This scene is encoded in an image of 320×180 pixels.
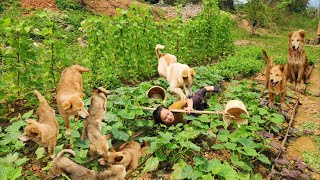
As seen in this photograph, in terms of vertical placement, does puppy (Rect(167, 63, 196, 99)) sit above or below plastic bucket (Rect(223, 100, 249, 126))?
above

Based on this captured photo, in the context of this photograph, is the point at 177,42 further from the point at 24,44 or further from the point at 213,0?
the point at 24,44

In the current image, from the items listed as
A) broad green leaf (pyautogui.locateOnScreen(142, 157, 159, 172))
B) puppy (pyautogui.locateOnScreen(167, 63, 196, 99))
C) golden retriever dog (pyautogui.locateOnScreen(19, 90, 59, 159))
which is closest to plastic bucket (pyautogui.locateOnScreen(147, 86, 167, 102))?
puppy (pyautogui.locateOnScreen(167, 63, 196, 99))

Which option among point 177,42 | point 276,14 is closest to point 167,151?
point 177,42

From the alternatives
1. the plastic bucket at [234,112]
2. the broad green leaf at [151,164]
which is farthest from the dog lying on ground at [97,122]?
the plastic bucket at [234,112]

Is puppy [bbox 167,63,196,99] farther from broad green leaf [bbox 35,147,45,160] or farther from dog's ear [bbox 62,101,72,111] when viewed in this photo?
broad green leaf [bbox 35,147,45,160]

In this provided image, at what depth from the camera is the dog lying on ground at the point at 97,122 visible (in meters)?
4.13

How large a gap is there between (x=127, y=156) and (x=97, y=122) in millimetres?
753

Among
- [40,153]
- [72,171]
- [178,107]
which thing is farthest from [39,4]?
[72,171]

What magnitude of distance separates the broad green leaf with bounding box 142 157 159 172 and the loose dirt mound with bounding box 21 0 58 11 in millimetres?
15697

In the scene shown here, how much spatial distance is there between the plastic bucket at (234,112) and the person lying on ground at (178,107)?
64cm

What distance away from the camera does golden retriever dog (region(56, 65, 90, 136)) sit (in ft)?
12.4

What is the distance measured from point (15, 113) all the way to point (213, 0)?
8367mm

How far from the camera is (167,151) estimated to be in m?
5.13

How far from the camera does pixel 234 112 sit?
610 cm
